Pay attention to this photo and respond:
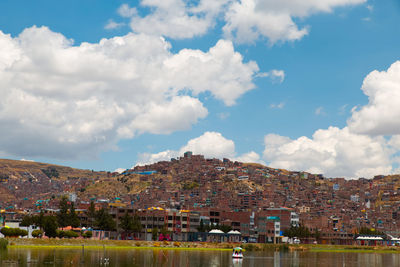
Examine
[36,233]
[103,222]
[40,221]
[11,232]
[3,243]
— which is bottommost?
[3,243]

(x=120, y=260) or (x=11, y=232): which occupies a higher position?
(x=11, y=232)

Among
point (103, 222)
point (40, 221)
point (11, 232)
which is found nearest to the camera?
point (11, 232)

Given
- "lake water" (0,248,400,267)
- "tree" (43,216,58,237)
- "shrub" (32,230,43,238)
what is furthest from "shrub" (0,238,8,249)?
"tree" (43,216,58,237)

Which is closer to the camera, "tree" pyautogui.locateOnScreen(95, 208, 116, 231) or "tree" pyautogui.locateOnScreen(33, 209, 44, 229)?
"tree" pyautogui.locateOnScreen(33, 209, 44, 229)

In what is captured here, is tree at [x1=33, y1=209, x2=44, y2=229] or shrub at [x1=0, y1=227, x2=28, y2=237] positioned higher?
tree at [x1=33, y1=209, x2=44, y2=229]

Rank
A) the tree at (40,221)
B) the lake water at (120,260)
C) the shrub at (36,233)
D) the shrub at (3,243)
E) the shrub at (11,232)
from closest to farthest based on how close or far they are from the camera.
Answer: the lake water at (120,260)
the shrub at (3,243)
the shrub at (11,232)
the shrub at (36,233)
the tree at (40,221)

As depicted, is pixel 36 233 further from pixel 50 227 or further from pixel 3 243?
pixel 3 243

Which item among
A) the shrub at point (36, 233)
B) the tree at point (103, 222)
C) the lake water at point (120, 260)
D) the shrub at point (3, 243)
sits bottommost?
the lake water at point (120, 260)

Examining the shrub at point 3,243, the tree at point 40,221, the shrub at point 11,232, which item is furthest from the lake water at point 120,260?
the tree at point 40,221

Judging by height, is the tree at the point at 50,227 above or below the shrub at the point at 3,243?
above

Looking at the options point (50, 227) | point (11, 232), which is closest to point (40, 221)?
point (50, 227)

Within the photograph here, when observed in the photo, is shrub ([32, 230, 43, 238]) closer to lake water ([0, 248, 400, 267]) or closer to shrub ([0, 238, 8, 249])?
lake water ([0, 248, 400, 267])

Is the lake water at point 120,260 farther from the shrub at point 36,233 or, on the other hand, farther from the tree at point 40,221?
the tree at point 40,221

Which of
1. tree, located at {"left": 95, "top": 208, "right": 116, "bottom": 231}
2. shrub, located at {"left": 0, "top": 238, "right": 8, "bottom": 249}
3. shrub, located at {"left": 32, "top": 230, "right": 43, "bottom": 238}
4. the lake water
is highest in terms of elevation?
tree, located at {"left": 95, "top": 208, "right": 116, "bottom": 231}
